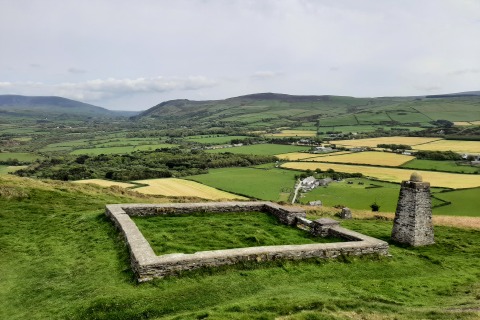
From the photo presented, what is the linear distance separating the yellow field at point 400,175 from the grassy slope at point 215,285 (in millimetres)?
44686

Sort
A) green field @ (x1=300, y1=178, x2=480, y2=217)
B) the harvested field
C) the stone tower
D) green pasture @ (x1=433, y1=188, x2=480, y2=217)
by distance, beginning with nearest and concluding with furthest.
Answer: the stone tower → green pasture @ (x1=433, y1=188, x2=480, y2=217) → green field @ (x1=300, y1=178, x2=480, y2=217) → the harvested field

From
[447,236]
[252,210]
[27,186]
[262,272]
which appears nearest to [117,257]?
[262,272]

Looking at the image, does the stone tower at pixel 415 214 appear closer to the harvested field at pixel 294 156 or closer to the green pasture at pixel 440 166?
the green pasture at pixel 440 166

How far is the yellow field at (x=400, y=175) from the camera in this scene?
59.6m

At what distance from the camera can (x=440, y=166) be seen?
251 ft

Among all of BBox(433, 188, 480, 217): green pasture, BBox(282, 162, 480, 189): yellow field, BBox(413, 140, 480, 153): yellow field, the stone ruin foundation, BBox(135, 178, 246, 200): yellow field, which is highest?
BBox(413, 140, 480, 153): yellow field

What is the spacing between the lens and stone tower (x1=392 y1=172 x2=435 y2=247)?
19688mm

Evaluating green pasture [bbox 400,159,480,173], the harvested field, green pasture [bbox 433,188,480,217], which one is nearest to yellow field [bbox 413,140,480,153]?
green pasture [bbox 400,159,480,173]

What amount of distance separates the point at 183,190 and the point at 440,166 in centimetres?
5237

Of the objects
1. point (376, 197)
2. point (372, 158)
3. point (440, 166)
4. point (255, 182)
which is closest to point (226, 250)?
point (376, 197)

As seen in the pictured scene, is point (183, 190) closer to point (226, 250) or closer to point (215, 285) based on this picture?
point (226, 250)

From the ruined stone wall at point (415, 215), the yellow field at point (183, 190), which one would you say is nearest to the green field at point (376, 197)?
the yellow field at point (183, 190)

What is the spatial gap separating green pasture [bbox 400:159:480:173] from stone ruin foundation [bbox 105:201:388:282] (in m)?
61.7

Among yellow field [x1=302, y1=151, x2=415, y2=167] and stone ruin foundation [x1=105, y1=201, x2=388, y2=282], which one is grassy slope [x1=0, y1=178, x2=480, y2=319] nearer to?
stone ruin foundation [x1=105, y1=201, x2=388, y2=282]
